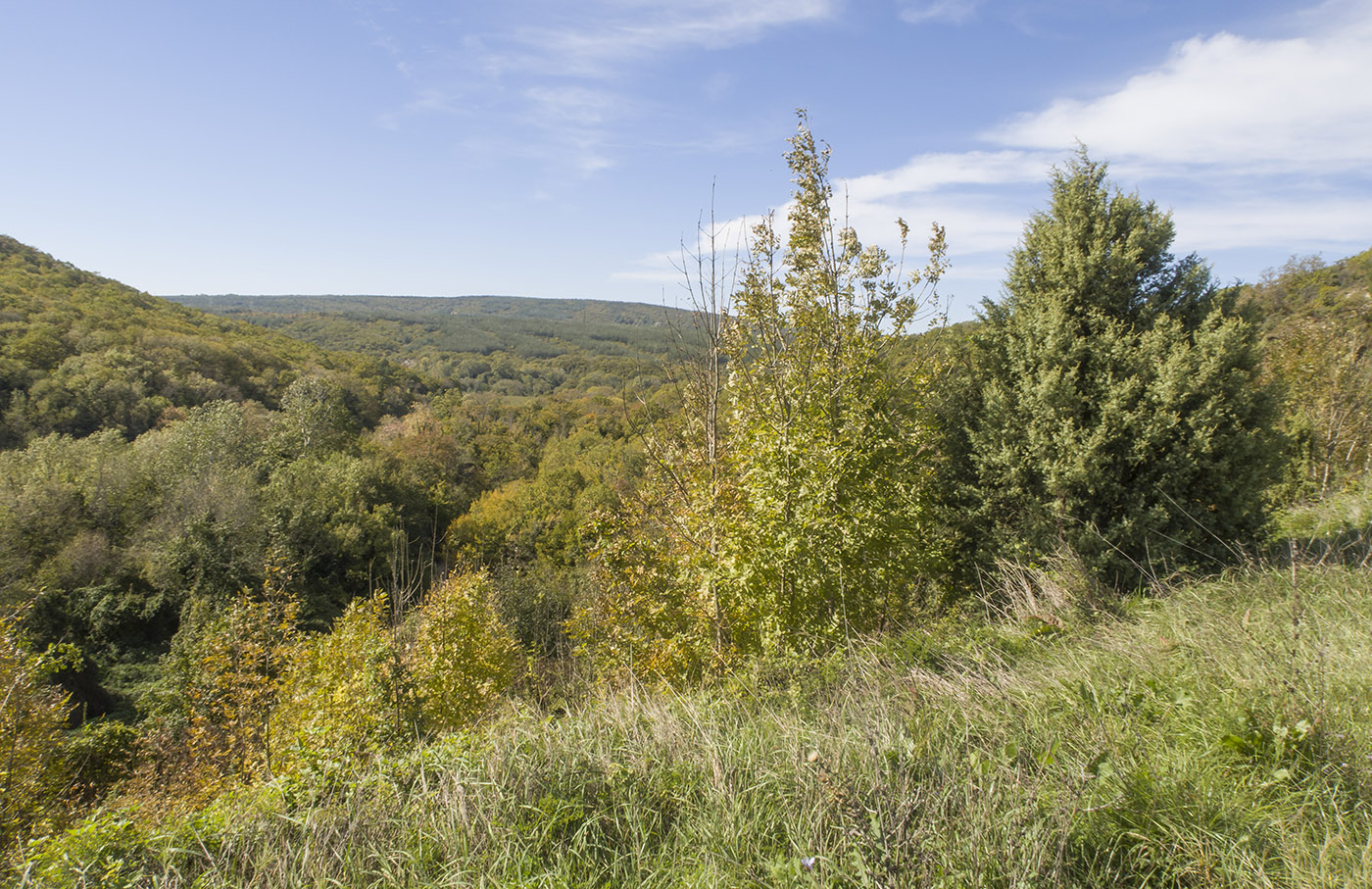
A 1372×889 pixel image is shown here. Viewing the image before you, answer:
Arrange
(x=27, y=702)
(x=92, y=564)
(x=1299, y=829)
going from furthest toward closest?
(x=92, y=564) → (x=27, y=702) → (x=1299, y=829)

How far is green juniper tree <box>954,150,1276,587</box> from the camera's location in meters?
6.80

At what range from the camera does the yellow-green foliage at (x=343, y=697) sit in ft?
15.1

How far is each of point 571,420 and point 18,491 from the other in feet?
140

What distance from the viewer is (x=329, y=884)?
2.38 m

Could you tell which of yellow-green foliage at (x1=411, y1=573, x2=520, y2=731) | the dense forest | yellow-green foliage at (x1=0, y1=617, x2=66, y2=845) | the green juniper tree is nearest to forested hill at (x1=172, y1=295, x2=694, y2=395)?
yellow-green foliage at (x1=411, y1=573, x2=520, y2=731)

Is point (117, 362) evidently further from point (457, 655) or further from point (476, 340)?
A: point (476, 340)

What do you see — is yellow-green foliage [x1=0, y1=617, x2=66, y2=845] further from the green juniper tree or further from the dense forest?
the green juniper tree

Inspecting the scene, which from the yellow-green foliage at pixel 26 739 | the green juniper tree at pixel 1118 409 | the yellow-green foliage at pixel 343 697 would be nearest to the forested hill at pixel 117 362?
the yellow-green foliage at pixel 26 739

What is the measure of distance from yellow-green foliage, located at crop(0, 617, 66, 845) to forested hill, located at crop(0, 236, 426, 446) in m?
34.4

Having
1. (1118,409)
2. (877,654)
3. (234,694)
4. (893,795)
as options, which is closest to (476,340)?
(234,694)

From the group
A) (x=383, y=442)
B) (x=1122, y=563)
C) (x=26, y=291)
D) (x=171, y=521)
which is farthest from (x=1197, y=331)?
(x=26, y=291)

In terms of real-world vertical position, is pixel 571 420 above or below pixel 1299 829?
below

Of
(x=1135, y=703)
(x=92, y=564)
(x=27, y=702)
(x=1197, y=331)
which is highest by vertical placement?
(x=1197, y=331)

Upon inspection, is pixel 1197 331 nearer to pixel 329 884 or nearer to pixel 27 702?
pixel 329 884
